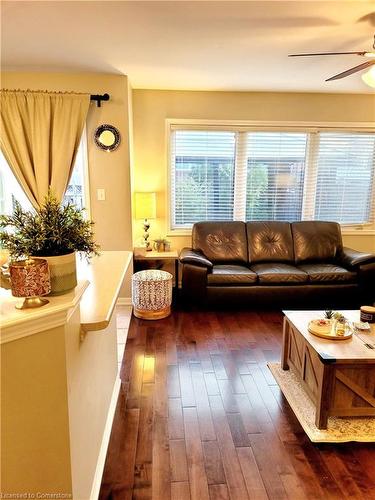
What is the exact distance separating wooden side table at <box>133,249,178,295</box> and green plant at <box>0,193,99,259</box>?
279cm

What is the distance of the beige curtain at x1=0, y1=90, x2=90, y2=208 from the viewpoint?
11.2 feet

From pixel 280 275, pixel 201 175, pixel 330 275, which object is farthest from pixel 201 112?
pixel 330 275

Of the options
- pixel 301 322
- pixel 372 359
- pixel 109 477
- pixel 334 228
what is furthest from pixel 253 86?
pixel 109 477

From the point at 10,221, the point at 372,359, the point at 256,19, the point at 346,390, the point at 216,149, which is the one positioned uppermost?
the point at 256,19

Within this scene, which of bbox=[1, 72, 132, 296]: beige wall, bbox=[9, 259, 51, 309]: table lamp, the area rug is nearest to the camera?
bbox=[9, 259, 51, 309]: table lamp

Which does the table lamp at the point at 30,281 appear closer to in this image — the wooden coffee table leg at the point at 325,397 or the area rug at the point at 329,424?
the wooden coffee table leg at the point at 325,397

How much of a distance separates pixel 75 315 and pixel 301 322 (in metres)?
1.77

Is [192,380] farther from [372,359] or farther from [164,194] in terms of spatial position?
[164,194]

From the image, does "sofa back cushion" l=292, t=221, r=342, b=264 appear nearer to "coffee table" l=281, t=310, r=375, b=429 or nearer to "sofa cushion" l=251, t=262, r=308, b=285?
"sofa cushion" l=251, t=262, r=308, b=285

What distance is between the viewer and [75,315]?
1250mm

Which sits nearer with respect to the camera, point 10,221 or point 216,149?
point 10,221

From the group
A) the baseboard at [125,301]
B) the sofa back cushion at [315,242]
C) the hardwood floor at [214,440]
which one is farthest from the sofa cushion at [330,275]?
the baseboard at [125,301]

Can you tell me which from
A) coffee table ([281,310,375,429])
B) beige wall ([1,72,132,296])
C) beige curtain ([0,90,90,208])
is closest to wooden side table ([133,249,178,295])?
beige wall ([1,72,132,296])

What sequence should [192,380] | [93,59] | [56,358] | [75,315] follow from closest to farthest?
[56,358]
[75,315]
[192,380]
[93,59]
